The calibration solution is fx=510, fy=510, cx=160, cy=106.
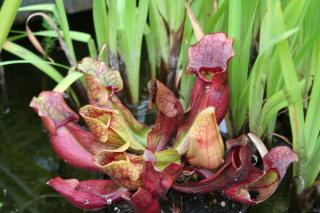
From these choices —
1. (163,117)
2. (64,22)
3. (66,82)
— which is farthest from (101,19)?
(163,117)

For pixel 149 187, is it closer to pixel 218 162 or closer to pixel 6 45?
pixel 218 162

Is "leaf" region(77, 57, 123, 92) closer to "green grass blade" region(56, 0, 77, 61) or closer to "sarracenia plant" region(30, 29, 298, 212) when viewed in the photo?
"sarracenia plant" region(30, 29, 298, 212)

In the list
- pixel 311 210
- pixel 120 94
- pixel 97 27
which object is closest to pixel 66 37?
pixel 97 27

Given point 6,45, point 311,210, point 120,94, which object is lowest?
point 311,210

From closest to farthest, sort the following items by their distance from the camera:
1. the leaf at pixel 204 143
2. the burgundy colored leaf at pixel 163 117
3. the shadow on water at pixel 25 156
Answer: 1. the leaf at pixel 204 143
2. the burgundy colored leaf at pixel 163 117
3. the shadow on water at pixel 25 156

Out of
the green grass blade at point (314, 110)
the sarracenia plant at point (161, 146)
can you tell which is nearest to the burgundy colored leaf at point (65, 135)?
the sarracenia plant at point (161, 146)

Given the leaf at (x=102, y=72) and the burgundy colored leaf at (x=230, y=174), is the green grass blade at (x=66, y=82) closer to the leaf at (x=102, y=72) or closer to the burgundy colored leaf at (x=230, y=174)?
the leaf at (x=102, y=72)
